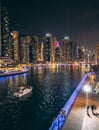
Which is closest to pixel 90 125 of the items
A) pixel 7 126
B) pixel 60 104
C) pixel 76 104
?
pixel 76 104

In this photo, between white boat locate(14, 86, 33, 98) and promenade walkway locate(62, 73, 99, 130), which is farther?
white boat locate(14, 86, 33, 98)

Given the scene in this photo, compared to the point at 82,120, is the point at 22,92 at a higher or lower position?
lower

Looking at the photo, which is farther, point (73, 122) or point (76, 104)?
point (76, 104)

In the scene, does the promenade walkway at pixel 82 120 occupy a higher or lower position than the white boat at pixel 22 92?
higher

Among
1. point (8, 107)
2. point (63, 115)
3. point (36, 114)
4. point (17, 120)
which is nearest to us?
point (63, 115)

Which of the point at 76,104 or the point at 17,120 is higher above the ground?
the point at 76,104

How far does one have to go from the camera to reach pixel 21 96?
7300 cm

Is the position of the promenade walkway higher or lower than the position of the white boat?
higher

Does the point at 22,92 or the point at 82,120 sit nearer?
the point at 82,120

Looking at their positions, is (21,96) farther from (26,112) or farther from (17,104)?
(26,112)

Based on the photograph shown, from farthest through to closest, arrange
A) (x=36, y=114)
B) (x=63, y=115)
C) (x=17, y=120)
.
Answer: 1. (x=36, y=114)
2. (x=17, y=120)
3. (x=63, y=115)

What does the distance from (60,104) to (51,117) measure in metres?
12.5

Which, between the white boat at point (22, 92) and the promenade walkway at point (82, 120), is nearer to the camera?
the promenade walkway at point (82, 120)

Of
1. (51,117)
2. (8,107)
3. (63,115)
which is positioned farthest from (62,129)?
(8,107)
